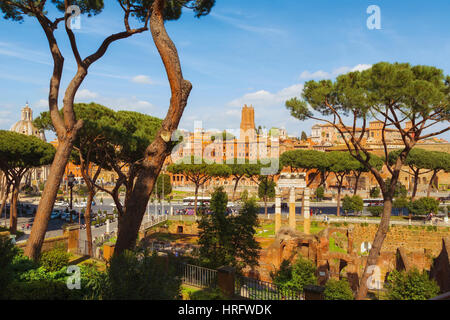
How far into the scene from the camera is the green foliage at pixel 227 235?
10.0m

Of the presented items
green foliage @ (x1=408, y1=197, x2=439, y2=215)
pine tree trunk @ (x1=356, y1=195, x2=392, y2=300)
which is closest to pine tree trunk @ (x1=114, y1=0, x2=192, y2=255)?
pine tree trunk @ (x1=356, y1=195, x2=392, y2=300)

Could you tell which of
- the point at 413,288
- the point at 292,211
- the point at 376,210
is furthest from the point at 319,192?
the point at 413,288

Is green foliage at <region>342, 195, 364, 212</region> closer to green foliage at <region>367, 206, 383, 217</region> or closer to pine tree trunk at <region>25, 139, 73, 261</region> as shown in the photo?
green foliage at <region>367, 206, 383, 217</region>

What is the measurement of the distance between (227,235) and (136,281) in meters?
5.61

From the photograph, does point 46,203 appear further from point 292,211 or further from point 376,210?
point 376,210

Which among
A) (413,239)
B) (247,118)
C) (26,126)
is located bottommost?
(413,239)

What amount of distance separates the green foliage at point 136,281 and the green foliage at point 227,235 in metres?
Result: 5.01

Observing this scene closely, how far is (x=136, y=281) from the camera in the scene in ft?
15.6

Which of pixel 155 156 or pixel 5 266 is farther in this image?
pixel 155 156

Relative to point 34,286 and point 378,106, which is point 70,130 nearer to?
point 34,286

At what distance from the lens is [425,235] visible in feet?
79.3
